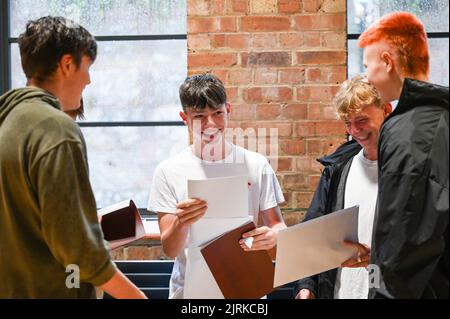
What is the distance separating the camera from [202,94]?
7.56 feet

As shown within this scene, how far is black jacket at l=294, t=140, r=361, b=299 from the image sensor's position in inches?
89.9

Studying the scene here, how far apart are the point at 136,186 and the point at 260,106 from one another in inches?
30.8

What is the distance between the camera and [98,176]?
10.9ft

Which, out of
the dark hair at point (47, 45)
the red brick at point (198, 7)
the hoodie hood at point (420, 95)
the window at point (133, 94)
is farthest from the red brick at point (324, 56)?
the dark hair at point (47, 45)

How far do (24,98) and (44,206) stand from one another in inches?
11.5

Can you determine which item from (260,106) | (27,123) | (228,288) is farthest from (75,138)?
(260,106)

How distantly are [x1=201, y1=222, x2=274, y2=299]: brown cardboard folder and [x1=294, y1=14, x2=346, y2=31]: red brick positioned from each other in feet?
4.29

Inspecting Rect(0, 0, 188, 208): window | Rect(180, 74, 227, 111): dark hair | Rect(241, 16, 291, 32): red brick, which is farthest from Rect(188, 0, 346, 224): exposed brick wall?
Rect(180, 74, 227, 111): dark hair

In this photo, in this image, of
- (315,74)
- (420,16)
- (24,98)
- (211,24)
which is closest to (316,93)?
(315,74)

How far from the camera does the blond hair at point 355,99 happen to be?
2281mm

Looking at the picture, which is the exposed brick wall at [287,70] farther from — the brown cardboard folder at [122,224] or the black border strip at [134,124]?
the brown cardboard folder at [122,224]

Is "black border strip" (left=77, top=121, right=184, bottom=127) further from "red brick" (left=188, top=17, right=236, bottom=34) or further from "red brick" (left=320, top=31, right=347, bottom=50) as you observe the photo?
"red brick" (left=320, top=31, right=347, bottom=50)

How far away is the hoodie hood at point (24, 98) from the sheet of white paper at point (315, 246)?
30.1 inches
